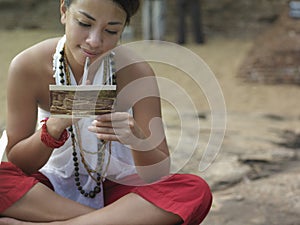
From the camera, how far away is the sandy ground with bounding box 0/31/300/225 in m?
4.07

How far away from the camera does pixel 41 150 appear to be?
2.11 meters

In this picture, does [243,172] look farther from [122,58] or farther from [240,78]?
[240,78]

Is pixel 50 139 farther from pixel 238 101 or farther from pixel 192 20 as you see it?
pixel 192 20

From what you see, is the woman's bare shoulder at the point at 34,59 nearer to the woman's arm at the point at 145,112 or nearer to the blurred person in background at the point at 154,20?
the woman's arm at the point at 145,112

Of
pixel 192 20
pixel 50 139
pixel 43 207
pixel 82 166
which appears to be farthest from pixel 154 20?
pixel 50 139

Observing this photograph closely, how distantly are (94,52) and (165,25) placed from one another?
24.9 ft

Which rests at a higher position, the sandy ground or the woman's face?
the woman's face

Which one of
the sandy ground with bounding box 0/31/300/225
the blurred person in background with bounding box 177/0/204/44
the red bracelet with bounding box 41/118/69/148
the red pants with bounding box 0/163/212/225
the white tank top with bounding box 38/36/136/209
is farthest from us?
the blurred person in background with bounding box 177/0/204/44

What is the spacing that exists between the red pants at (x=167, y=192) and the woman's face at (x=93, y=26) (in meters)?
0.45

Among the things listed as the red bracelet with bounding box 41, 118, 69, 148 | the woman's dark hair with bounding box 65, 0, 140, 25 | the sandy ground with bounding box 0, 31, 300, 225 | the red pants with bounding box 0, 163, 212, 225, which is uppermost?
the woman's dark hair with bounding box 65, 0, 140, 25

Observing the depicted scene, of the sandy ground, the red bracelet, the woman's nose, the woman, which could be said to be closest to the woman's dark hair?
the woman

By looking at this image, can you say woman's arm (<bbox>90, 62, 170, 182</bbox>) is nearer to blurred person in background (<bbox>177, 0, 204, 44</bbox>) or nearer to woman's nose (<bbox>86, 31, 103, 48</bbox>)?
woman's nose (<bbox>86, 31, 103, 48</bbox>)

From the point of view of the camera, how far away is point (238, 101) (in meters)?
5.69

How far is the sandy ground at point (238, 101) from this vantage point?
4074mm
